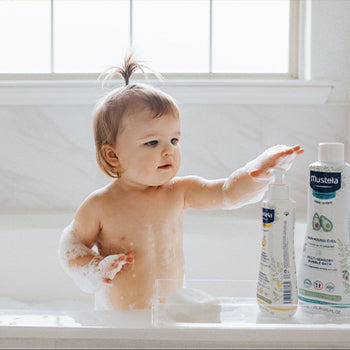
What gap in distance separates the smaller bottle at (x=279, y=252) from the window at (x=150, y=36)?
1.25 meters

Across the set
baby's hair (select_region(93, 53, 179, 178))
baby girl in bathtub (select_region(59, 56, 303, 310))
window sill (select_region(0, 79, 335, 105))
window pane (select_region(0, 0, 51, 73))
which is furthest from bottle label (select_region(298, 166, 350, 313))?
window pane (select_region(0, 0, 51, 73))

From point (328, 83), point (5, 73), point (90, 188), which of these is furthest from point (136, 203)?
point (5, 73)

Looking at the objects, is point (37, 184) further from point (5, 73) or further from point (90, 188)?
point (5, 73)

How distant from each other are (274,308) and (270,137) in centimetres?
111

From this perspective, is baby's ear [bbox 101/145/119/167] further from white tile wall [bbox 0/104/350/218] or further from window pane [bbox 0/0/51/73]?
window pane [bbox 0/0/51/73]

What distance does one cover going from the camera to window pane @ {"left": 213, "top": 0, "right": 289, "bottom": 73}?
1.79 meters

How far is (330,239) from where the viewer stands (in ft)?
1.98

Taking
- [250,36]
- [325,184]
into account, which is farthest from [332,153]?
[250,36]

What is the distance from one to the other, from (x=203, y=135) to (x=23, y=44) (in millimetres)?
758

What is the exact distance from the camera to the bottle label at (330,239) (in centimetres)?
60

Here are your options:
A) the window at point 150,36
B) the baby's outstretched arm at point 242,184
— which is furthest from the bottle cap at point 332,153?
the window at point 150,36

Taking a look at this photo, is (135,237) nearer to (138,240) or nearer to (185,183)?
(138,240)

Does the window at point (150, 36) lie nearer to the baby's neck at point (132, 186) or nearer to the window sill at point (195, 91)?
the window sill at point (195, 91)

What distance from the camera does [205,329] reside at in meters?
0.51
